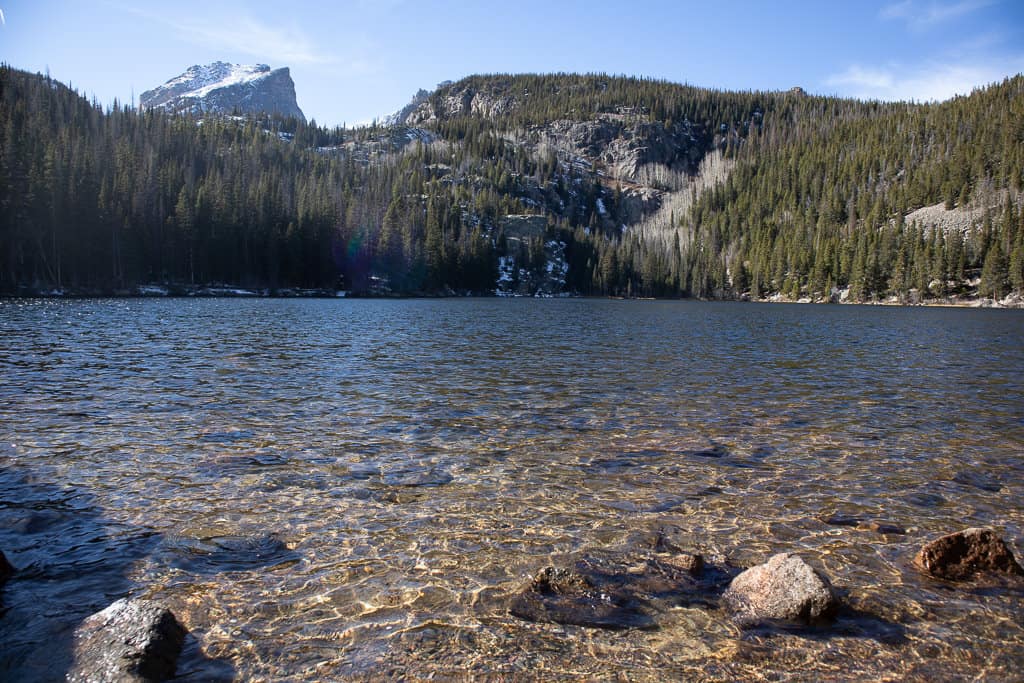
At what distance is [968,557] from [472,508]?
23.7ft

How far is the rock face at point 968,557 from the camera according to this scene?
7469 millimetres

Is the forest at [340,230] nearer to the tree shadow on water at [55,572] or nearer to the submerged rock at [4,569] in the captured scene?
the tree shadow on water at [55,572]

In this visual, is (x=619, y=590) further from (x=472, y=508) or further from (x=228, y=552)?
(x=228, y=552)

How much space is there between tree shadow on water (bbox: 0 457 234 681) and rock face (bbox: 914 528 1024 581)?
876 cm

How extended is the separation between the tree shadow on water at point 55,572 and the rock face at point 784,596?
5.68 m

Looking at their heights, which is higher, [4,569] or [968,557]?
[968,557]

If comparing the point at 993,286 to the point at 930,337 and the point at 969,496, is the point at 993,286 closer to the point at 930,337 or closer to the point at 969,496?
the point at 930,337

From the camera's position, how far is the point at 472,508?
9852 mm

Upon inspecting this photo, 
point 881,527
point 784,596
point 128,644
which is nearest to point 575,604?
point 784,596

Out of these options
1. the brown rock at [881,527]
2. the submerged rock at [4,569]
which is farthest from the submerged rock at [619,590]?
the submerged rock at [4,569]

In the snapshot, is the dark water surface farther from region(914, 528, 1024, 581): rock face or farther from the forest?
the forest

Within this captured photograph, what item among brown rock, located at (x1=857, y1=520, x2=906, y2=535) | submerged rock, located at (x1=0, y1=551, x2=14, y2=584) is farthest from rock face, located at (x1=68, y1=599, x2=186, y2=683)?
brown rock, located at (x1=857, y1=520, x2=906, y2=535)

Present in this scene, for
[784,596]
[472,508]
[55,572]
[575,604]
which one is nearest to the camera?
[784,596]

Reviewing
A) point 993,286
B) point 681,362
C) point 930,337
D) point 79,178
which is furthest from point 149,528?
point 993,286
